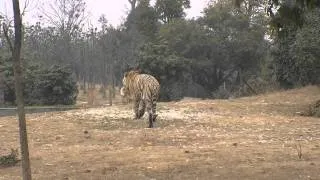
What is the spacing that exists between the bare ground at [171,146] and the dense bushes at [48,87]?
13147 mm

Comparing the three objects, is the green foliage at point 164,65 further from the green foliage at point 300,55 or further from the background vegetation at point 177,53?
the green foliage at point 300,55

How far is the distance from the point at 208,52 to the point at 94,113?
19122 millimetres

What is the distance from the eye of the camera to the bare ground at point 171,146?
316 inches

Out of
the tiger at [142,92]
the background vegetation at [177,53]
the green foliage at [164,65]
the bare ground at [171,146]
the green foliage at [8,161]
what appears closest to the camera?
the bare ground at [171,146]

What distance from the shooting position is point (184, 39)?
35562 mm

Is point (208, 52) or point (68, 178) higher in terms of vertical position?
point (208, 52)

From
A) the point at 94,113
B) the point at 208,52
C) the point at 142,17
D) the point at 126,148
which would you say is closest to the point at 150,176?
the point at 126,148

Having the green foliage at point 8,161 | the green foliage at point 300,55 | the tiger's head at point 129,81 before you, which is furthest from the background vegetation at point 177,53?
the green foliage at point 8,161

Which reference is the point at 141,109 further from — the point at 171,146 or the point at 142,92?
the point at 171,146

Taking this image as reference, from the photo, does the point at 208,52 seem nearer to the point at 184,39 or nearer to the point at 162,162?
the point at 184,39

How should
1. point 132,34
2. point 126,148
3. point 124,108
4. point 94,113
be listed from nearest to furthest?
point 126,148 < point 94,113 < point 124,108 < point 132,34

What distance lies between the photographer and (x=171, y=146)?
10438mm

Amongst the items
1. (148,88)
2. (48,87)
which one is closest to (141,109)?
(148,88)

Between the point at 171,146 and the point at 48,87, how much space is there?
20763 millimetres
